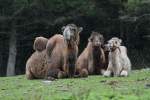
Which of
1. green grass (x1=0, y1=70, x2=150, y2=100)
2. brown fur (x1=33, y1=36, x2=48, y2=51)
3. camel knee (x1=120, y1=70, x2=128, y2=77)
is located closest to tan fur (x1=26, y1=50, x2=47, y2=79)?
brown fur (x1=33, y1=36, x2=48, y2=51)

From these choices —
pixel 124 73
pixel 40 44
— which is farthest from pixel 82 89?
pixel 40 44

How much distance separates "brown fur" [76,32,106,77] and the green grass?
1736 millimetres

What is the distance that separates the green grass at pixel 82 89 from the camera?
40.1 feet

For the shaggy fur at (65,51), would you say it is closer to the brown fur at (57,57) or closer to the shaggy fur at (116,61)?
the brown fur at (57,57)

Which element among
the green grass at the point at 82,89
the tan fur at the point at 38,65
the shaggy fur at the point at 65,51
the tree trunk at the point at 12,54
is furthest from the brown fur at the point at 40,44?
the tree trunk at the point at 12,54

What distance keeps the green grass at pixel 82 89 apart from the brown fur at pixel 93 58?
174 cm

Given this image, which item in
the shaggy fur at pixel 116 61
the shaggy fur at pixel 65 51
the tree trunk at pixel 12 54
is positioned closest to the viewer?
the shaggy fur at pixel 65 51

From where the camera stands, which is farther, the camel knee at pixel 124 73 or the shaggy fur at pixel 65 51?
the camel knee at pixel 124 73

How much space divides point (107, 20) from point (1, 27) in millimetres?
6874

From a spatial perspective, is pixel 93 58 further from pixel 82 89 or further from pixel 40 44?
pixel 82 89

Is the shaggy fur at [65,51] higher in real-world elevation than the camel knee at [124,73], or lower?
higher

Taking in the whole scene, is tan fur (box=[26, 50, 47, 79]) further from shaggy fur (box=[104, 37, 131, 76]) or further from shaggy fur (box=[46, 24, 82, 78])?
shaggy fur (box=[104, 37, 131, 76])

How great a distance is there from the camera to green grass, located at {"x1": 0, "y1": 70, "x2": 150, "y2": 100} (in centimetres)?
1222

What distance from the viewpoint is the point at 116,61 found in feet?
61.1
